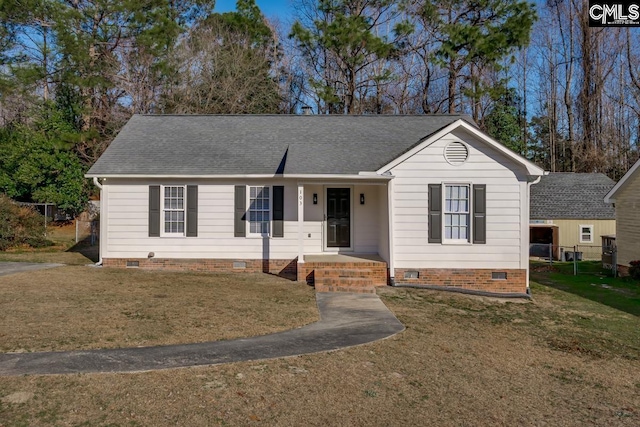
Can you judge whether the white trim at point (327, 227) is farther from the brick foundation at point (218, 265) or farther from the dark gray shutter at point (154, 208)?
the dark gray shutter at point (154, 208)

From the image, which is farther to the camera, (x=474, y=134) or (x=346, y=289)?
(x=474, y=134)

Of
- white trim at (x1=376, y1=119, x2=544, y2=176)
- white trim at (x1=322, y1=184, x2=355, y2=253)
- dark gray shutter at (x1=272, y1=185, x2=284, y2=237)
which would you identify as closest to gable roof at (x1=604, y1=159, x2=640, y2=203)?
white trim at (x1=376, y1=119, x2=544, y2=176)

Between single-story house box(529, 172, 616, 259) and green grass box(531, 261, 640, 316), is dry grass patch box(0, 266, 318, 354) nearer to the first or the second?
green grass box(531, 261, 640, 316)

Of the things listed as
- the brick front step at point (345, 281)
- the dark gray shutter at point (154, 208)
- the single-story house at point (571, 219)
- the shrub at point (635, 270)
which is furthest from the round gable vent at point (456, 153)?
the single-story house at point (571, 219)

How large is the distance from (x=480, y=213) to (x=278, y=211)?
5654 millimetres

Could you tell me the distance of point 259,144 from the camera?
14.6m

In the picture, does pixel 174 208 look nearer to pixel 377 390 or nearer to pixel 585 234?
pixel 377 390

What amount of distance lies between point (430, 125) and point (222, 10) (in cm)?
2391

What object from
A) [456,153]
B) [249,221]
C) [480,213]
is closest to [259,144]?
[249,221]

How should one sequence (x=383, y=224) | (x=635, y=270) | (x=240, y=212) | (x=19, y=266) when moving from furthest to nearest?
(x=635, y=270) → (x=240, y=212) → (x=19, y=266) → (x=383, y=224)

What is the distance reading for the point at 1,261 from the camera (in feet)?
47.0

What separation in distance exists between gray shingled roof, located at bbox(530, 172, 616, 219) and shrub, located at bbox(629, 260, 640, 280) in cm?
717

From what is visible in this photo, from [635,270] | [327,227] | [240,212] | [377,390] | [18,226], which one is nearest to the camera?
[377,390]

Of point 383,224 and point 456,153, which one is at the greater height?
point 456,153
